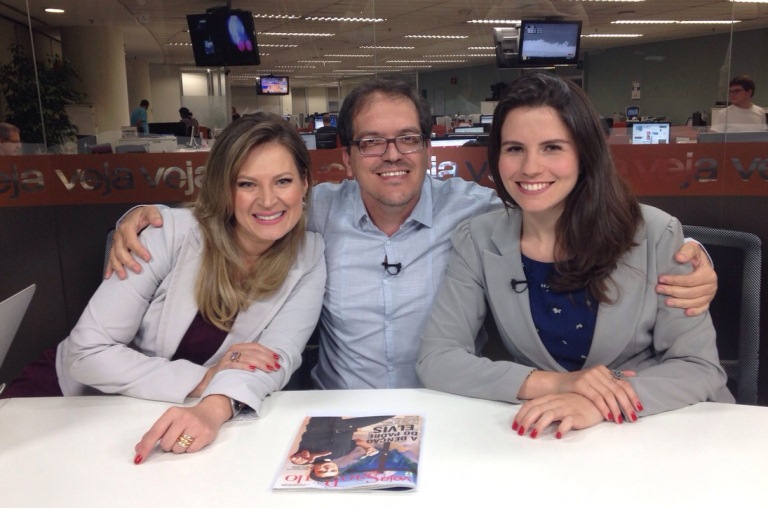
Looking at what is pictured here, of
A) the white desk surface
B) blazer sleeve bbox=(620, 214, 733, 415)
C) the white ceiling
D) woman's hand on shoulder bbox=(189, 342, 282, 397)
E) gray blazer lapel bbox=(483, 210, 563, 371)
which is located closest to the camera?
the white desk surface

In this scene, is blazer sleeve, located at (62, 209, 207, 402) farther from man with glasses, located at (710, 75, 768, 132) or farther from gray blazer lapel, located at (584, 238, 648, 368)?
man with glasses, located at (710, 75, 768, 132)

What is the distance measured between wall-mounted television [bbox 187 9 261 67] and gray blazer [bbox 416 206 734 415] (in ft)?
12.1

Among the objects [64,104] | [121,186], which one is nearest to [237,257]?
[121,186]

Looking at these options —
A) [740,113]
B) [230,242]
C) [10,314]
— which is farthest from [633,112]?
[10,314]

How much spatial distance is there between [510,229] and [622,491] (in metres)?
0.81

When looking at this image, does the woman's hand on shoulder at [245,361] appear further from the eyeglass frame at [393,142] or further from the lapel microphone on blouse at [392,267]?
the eyeglass frame at [393,142]

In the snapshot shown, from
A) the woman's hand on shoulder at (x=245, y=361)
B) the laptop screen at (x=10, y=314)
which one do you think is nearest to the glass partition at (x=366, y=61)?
the woman's hand on shoulder at (x=245, y=361)

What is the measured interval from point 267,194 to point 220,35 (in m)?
3.58

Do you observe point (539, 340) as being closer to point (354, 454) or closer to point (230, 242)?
point (354, 454)

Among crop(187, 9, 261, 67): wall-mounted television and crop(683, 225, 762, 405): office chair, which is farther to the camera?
crop(187, 9, 261, 67): wall-mounted television

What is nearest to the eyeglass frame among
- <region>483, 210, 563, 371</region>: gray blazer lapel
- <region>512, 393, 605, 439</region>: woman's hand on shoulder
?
<region>483, 210, 563, 371</region>: gray blazer lapel

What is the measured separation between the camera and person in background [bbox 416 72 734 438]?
146 centimetres

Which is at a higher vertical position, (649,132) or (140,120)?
(140,120)

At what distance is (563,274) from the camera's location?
5.04 feet
